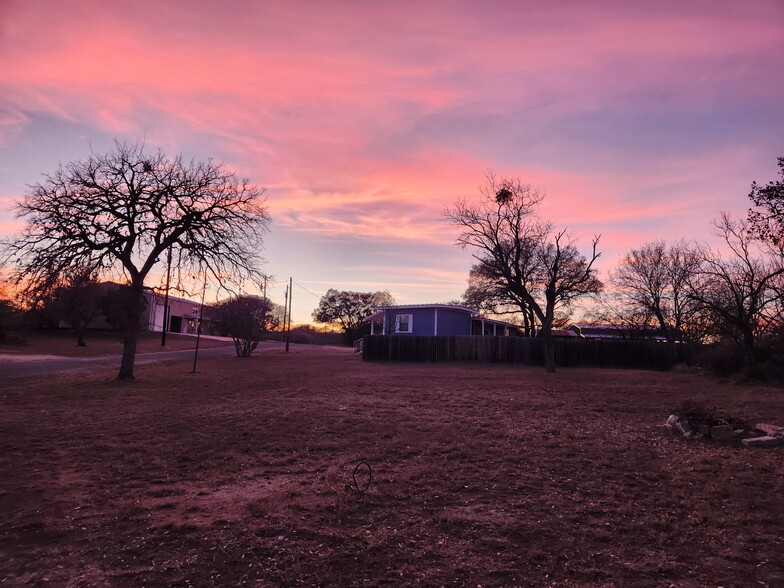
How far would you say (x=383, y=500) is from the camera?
210 inches

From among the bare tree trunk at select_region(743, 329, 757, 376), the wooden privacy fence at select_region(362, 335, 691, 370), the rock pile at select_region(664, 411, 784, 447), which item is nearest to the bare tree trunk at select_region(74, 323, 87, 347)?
the wooden privacy fence at select_region(362, 335, 691, 370)

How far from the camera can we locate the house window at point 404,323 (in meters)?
38.0

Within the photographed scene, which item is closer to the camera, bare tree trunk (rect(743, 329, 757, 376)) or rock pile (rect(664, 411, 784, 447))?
rock pile (rect(664, 411, 784, 447))

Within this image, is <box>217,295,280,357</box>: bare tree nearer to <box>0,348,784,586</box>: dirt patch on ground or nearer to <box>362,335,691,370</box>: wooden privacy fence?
<box>362,335,691,370</box>: wooden privacy fence

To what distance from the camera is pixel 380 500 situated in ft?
17.5

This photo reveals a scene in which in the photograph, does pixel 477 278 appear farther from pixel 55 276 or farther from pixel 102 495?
pixel 102 495

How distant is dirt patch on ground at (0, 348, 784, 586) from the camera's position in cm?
381

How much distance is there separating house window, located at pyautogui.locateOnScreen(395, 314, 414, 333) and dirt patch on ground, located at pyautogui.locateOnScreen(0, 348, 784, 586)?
1063 inches

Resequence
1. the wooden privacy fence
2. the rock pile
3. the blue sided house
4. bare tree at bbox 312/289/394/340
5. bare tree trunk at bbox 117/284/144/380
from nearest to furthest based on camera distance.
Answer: the rock pile < bare tree trunk at bbox 117/284/144/380 < the wooden privacy fence < the blue sided house < bare tree at bbox 312/289/394/340

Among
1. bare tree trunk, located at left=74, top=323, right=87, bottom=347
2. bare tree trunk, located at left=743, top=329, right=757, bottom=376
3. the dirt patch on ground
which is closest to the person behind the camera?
the dirt patch on ground

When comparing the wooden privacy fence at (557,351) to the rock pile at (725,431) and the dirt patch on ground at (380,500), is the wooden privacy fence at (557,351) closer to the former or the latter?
the dirt patch on ground at (380,500)

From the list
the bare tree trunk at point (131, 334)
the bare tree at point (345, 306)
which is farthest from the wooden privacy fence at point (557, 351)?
the bare tree at point (345, 306)

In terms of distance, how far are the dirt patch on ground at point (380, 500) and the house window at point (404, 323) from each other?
27004mm

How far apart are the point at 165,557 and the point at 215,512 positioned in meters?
1.02
